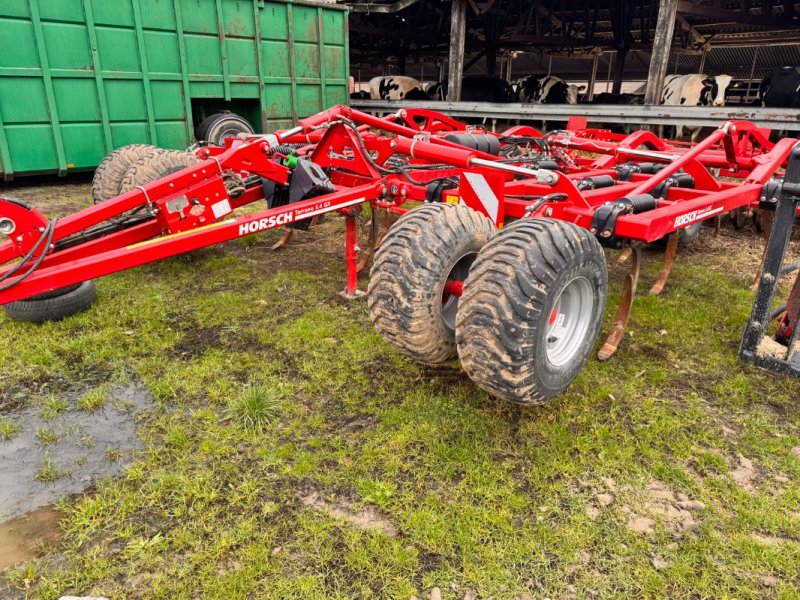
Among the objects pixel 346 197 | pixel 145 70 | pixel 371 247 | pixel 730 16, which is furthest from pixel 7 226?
pixel 730 16

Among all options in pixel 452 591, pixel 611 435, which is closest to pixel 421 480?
pixel 452 591

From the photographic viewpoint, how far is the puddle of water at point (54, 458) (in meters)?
2.22

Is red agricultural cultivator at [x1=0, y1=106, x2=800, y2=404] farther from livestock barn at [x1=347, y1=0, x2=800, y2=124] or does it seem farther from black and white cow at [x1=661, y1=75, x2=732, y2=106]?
black and white cow at [x1=661, y1=75, x2=732, y2=106]

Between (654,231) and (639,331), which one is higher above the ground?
(654,231)

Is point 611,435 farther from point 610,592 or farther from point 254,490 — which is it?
point 254,490

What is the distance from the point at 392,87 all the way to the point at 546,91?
4.94 meters

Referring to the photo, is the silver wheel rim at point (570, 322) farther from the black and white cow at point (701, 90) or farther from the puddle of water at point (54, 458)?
the black and white cow at point (701, 90)

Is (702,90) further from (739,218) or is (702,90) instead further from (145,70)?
(145,70)

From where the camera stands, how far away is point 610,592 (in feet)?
6.51

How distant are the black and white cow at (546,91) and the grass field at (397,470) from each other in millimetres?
15544

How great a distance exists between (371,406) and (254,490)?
0.83 m

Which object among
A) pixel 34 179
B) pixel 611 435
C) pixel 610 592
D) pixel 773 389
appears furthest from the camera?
pixel 34 179

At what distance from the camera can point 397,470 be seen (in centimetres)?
257

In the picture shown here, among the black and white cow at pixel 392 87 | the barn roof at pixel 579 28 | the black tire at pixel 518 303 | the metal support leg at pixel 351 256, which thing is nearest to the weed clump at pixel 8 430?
the black tire at pixel 518 303
